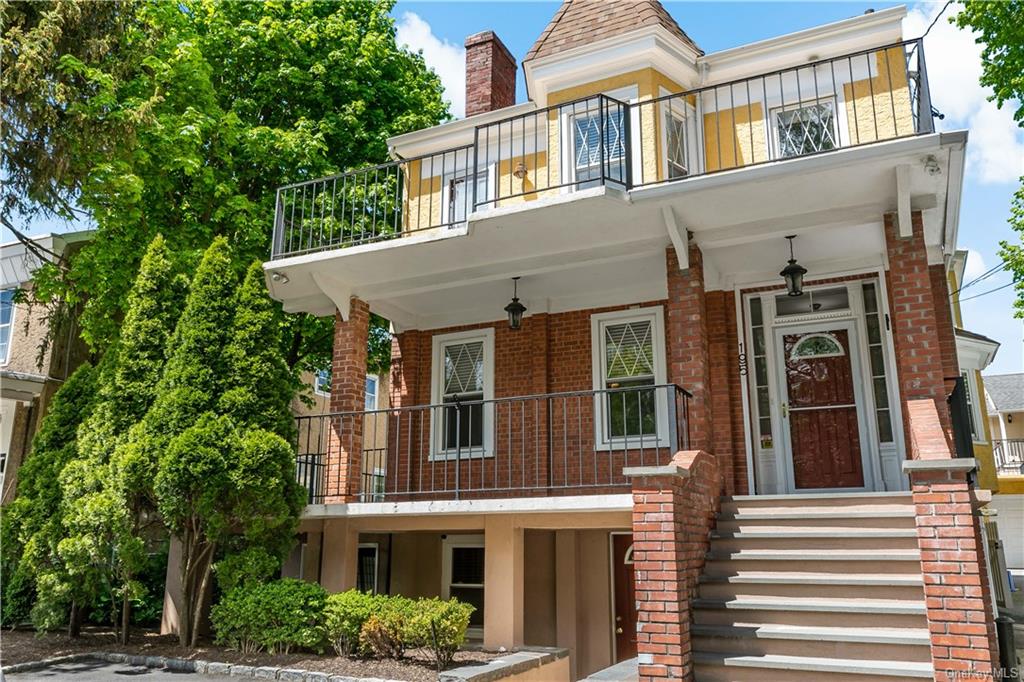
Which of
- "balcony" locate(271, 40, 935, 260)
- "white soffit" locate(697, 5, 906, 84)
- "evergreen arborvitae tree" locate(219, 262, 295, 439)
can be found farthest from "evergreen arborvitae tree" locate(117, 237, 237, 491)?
"white soffit" locate(697, 5, 906, 84)

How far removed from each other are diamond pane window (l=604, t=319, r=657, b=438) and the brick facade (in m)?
3.45

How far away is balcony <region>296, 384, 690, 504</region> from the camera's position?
31.9ft

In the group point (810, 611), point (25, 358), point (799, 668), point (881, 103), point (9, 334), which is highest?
point (881, 103)

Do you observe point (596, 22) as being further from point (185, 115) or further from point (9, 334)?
point (9, 334)

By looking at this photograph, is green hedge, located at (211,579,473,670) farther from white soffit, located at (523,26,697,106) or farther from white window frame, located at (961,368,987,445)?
white window frame, located at (961,368,987,445)

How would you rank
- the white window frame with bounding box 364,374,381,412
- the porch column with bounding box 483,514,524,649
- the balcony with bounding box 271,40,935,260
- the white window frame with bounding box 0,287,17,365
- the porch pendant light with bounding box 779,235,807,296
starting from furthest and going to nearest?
the white window frame with bounding box 364,374,381,412 < the white window frame with bounding box 0,287,17,365 < the balcony with bounding box 271,40,935,260 < the porch pendant light with bounding box 779,235,807,296 < the porch column with bounding box 483,514,524,649

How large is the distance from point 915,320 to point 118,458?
848cm

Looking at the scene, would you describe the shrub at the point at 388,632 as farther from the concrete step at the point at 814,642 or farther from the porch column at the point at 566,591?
the porch column at the point at 566,591

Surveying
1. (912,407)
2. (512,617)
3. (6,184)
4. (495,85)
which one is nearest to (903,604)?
(912,407)

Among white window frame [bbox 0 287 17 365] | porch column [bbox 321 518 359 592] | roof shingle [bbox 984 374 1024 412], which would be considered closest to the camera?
porch column [bbox 321 518 359 592]

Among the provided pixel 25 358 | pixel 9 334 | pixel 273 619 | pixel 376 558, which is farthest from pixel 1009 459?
pixel 9 334

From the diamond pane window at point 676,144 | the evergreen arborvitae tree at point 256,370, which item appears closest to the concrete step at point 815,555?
the evergreen arborvitae tree at point 256,370

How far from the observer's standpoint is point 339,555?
9.22m

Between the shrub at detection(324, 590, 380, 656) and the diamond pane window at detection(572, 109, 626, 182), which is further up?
the diamond pane window at detection(572, 109, 626, 182)
